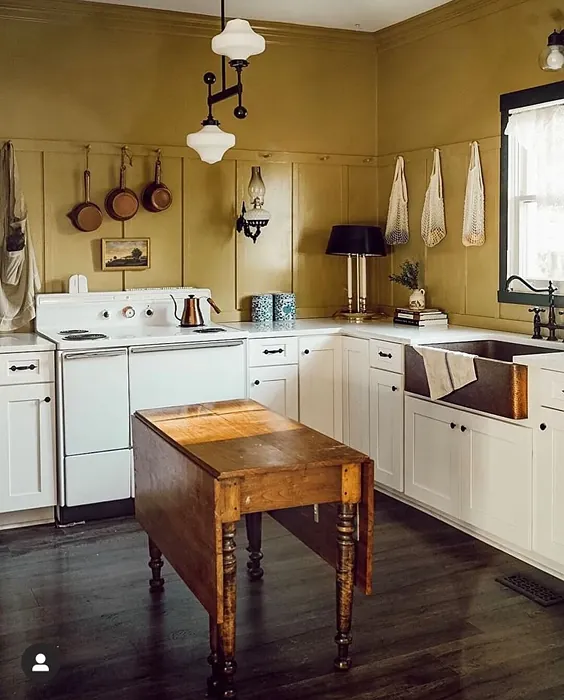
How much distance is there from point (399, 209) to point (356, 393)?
132 cm

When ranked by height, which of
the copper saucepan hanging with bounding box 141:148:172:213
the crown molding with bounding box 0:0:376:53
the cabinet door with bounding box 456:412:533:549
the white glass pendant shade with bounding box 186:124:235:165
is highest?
the crown molding with bounding box 0:0:376:53

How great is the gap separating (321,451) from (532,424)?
1.25 metres

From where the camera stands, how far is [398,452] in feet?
15.5

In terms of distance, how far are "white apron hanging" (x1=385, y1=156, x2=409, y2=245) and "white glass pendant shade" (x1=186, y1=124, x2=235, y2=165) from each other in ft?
5.35

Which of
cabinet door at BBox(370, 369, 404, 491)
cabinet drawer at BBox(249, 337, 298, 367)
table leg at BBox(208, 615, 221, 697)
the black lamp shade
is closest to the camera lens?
table leg at BBox(208, 615, 221, 697)

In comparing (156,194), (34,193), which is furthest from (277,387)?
(34,193)

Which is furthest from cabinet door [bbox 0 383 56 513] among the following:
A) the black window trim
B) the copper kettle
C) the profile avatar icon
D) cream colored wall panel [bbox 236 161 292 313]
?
the black window trim

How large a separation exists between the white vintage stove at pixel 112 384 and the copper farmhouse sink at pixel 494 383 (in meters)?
1.00

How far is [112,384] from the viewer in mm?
4566

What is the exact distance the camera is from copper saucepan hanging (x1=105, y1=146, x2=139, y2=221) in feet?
16.8

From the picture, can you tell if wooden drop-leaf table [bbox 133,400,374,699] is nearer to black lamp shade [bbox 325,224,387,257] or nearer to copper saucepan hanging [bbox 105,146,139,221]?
copper saucepan hanging [bbox 105,146,139,221]

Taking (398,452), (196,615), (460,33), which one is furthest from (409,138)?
(196,615)

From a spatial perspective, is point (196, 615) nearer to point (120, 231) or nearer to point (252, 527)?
point (252, 527)

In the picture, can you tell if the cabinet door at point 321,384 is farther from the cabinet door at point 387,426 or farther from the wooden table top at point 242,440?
the wooden table top at point 242,440
